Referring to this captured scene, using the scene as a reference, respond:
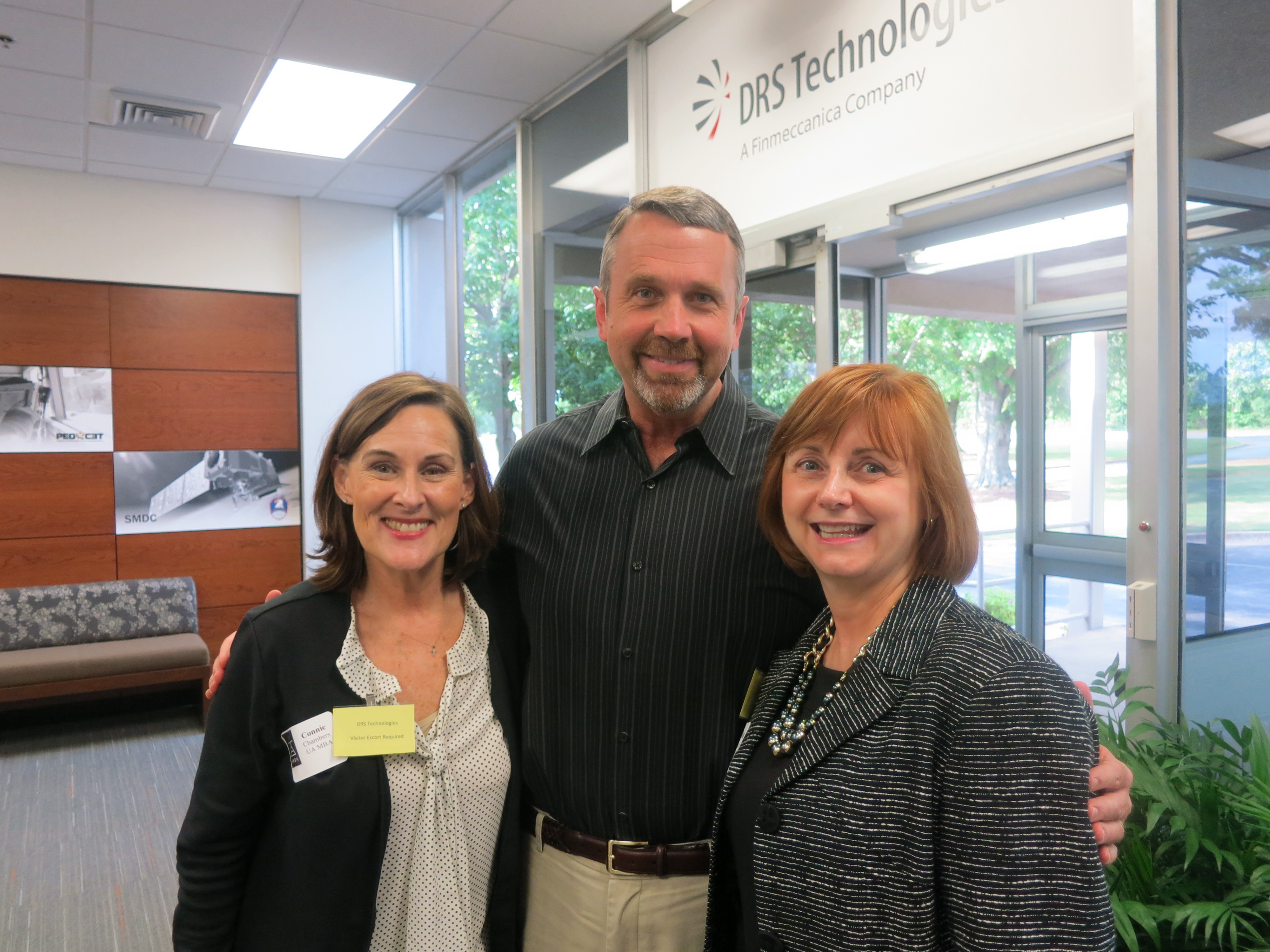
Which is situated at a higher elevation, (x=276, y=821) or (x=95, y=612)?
(x=276, y=821)

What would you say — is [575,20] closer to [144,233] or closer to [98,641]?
[144,233]

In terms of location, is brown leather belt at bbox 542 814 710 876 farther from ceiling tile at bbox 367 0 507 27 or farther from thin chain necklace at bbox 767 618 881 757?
ceiling tile at bbox 367 0 507 27

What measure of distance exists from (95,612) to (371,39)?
4.03 metres

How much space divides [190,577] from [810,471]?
5.90m

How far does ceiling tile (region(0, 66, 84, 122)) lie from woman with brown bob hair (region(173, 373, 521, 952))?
3.81 m

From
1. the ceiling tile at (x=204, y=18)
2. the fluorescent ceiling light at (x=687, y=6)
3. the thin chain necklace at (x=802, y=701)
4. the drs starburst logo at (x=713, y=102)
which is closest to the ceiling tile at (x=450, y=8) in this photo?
the ceiling tile at (x=204, y=18)

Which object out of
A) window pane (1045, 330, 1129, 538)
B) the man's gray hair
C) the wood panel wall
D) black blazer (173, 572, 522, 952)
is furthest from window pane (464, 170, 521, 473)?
black blazer (173, 572, 522, 952)

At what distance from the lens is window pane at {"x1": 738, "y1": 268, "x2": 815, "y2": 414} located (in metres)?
3.20

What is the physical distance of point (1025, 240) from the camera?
3.76 metres

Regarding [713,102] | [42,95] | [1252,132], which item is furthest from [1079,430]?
[42,95]

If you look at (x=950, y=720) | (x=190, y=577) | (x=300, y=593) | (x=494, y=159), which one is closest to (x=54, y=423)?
(x=190, y=577)

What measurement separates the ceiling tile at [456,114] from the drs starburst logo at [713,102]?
1347 mm

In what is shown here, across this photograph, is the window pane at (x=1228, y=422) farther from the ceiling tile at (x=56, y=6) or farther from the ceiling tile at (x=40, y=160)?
the ceiling tile at (x=40, y=160)

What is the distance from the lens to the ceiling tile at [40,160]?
5.31m
